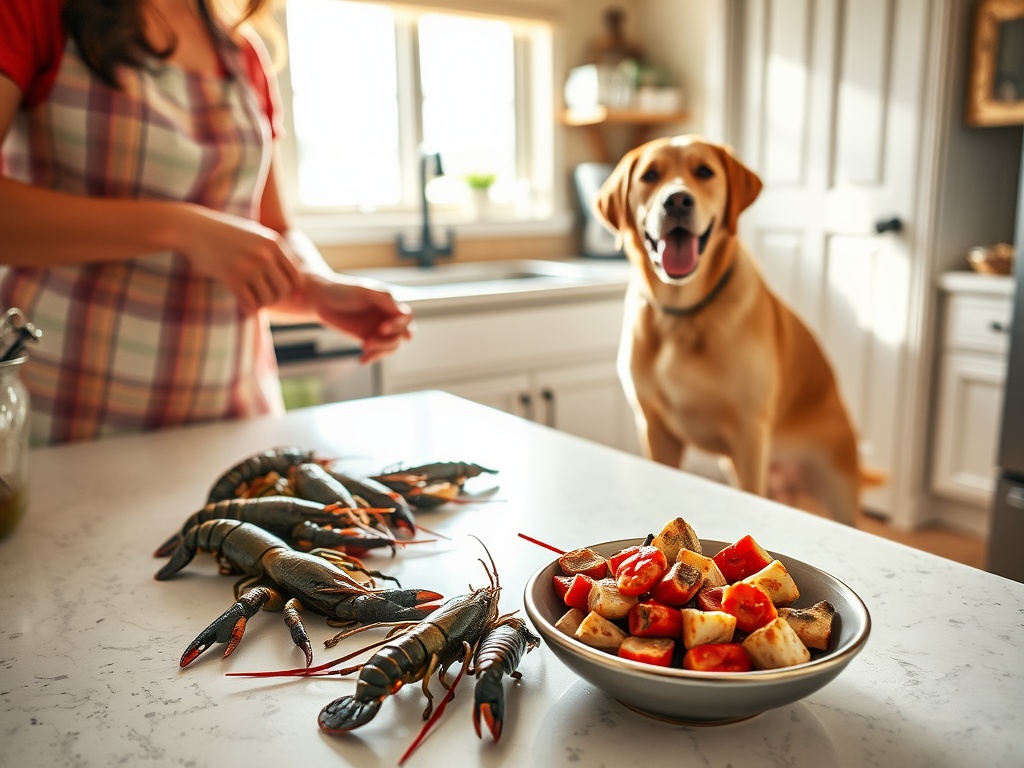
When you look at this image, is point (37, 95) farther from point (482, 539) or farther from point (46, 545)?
point (482, 539)

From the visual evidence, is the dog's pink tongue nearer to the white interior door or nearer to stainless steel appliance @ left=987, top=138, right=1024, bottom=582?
stainless steel appliance @ left=987, top=138, right=1024, bottom=582

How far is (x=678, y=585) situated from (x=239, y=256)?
0.71 meters

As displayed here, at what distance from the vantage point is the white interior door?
294cm

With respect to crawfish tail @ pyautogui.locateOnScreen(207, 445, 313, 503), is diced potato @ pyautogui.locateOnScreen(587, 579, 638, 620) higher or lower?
higher

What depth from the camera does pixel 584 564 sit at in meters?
0.60

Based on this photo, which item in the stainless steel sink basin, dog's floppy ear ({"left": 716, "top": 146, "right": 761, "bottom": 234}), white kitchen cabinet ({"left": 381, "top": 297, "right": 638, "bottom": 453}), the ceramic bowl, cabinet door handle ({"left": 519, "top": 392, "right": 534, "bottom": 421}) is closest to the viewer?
the ceramic bowl

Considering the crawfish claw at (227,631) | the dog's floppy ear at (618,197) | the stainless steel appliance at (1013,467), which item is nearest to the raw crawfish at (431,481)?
the crawfish claw at (227,631)

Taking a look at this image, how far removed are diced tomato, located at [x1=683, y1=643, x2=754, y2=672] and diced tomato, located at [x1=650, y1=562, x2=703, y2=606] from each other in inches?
1.6

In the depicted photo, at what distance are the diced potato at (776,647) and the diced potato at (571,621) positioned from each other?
10 centimetres

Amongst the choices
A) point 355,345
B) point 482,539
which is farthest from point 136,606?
point 355,345

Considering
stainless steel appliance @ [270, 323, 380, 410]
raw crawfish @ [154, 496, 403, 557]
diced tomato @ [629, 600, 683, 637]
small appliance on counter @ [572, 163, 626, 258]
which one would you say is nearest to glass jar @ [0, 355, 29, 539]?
raw crawfish @ [154, 496, 403, 557]

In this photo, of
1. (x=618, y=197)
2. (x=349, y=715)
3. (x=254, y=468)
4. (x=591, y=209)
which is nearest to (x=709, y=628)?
(x=349, y=715)

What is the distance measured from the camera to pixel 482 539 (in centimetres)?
84

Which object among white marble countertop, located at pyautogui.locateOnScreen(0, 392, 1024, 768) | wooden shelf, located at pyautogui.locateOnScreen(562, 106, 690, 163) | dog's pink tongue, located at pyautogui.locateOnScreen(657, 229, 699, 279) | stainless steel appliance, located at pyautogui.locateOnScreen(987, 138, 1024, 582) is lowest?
stainless steel appliance, located at pyautogui.locateOnScreen(987, 138, 1024, 582)
